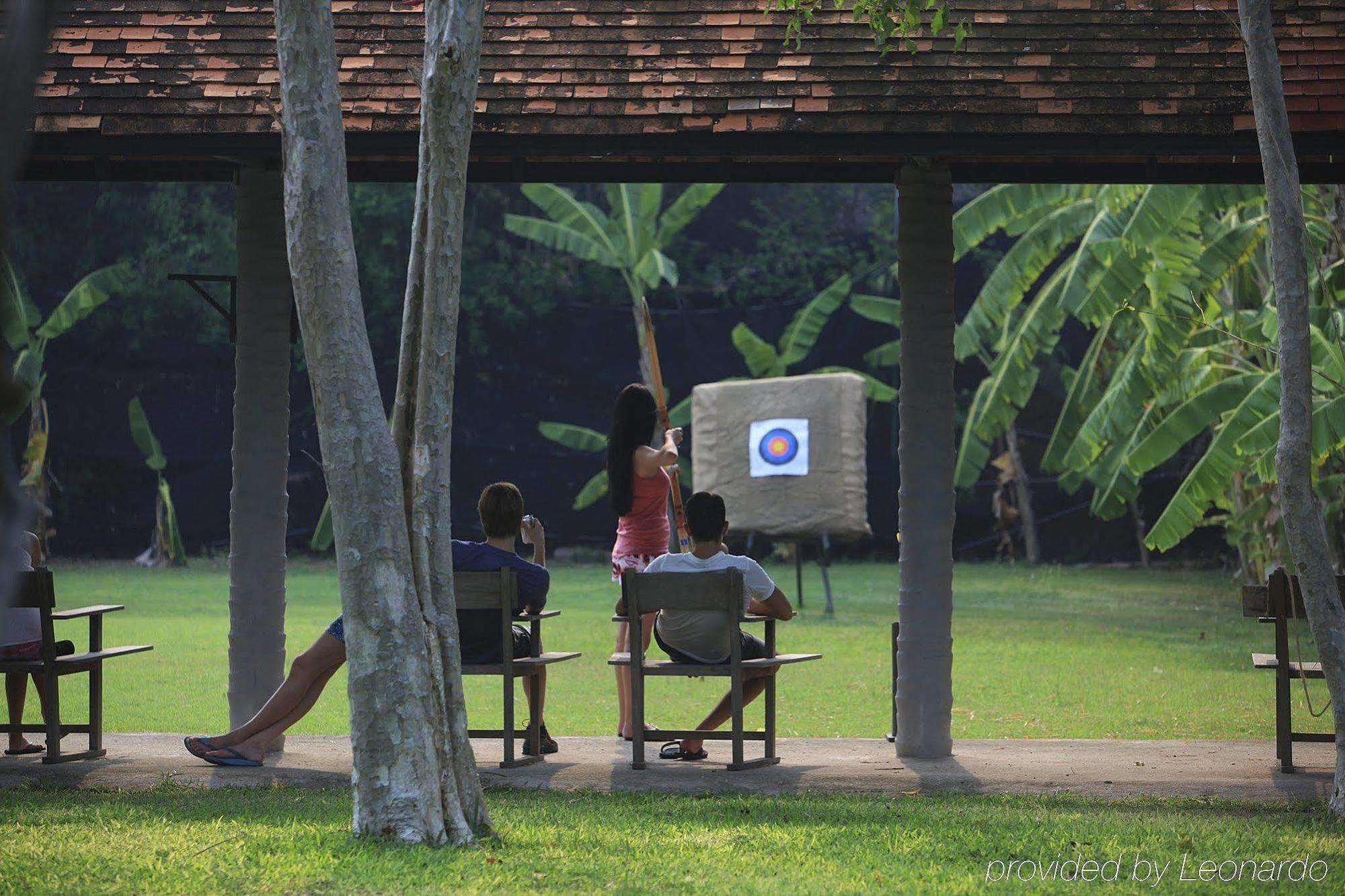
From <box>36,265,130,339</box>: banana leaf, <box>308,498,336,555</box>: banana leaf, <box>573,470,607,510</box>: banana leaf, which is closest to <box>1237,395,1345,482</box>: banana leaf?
<box>573,470,607,510</box>: banana leaf

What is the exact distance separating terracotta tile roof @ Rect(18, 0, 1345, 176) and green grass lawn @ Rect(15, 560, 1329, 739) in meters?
3.44

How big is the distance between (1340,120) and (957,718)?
4082mm

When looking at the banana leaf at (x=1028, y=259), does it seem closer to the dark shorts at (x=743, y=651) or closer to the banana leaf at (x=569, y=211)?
the banana leaf at (x=569, y=211)

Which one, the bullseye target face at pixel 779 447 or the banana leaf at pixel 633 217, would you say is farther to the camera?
the banana leaf at pixel 633 217

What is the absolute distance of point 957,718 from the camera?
9.01 meters

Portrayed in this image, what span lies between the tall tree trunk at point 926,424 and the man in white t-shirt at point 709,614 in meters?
0.79

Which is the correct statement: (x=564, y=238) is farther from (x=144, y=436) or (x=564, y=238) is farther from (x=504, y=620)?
(x=504, y=620)

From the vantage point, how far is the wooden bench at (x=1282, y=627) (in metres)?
6.50

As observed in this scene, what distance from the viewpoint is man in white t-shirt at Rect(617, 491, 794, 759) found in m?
6.59

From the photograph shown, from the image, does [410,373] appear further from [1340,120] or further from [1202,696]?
[1202,696]

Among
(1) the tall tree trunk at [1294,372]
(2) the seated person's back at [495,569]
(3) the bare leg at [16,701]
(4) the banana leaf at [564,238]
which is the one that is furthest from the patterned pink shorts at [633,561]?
(4) the banana leaf at [564,238]

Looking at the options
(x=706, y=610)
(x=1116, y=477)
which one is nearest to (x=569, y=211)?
(x=1116, y=477)

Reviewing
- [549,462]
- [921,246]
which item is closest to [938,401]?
[921,246]

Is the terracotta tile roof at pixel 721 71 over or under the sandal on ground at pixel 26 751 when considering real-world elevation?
over
